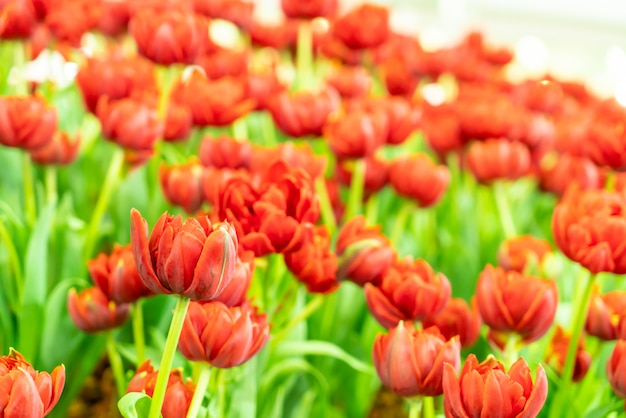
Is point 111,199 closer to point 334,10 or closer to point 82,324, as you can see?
point 82,324

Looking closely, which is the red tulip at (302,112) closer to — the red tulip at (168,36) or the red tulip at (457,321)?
the red tulip at (168,36)

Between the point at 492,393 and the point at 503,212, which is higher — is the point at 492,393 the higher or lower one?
the higher one

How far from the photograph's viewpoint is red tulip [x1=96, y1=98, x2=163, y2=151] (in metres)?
→ 0.63

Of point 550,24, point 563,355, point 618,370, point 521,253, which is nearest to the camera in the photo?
point 618,370

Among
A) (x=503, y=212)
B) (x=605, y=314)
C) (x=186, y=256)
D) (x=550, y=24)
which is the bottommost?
(x=550, y=24)

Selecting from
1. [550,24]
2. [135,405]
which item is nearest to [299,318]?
[135,405]

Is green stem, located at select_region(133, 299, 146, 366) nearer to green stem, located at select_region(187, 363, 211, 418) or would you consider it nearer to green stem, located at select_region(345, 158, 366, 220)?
green stem, located at select_region(187, 363, 211, 418)

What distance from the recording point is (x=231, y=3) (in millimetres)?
1021

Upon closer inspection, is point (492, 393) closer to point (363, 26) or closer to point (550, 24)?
point (363, 26)

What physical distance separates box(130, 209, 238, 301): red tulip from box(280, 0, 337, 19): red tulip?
631 mm

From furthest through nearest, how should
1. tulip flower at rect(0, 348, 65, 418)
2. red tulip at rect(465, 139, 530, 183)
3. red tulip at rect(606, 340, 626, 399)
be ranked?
1. red tulip at rect(465, 139, 530, 183)
2. red tulip at rect(606, 340, 626, 399)
3. tulip flower at rect(0, 348, 65, 418)

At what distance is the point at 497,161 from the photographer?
776 mm

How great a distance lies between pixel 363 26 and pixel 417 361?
1.96ft

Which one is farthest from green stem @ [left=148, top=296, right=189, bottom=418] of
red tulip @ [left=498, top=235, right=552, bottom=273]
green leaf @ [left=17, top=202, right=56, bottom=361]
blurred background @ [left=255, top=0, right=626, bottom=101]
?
blurred background @ [left=255, top=0, right=626, bottom=101]
